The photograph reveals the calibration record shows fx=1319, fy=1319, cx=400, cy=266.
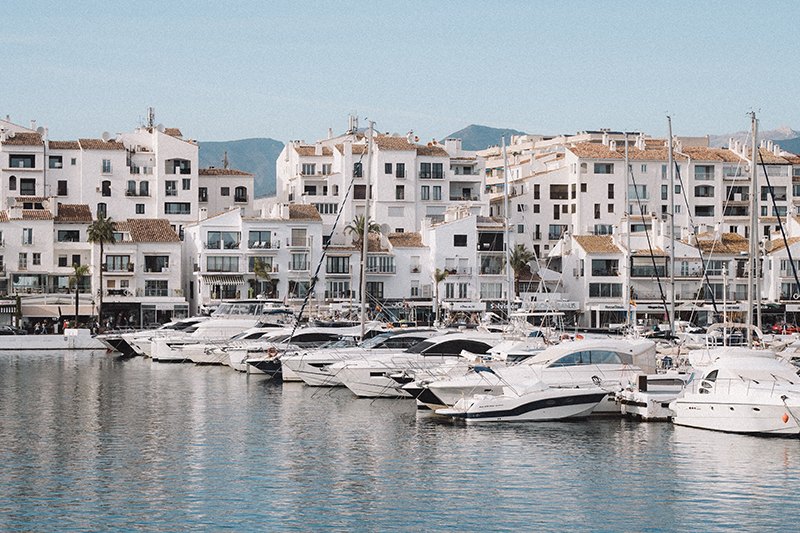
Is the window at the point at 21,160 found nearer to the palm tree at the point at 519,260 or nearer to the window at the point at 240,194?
the window at the point at 240,194

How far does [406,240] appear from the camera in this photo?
11331 cm

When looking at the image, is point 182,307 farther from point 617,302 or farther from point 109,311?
point 617,302

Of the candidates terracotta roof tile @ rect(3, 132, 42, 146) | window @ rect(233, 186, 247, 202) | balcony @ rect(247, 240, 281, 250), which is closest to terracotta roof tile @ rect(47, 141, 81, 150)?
terracotta roof tile @ rect(3, 132, 42, 146)

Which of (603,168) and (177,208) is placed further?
(603,168)

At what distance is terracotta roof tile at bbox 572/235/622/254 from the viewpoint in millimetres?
110250

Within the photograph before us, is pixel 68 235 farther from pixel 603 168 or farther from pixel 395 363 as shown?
pixel 395 363

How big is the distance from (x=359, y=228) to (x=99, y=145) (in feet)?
93.5

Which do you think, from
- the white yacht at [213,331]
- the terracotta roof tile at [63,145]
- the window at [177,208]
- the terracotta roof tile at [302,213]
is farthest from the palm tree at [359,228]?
the terracotta roof tile at [63,145]

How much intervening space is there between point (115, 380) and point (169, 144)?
61119 millimetres

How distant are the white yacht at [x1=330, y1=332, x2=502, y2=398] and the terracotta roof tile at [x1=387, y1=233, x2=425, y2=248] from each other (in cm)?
5524

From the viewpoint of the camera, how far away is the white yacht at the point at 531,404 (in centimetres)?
4547

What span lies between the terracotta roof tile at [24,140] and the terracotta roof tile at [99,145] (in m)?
3.99

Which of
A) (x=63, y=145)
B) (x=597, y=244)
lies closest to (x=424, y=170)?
(x=597, y=244)

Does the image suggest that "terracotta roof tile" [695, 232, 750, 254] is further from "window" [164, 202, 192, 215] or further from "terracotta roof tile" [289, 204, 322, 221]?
"window" [164, 202, 192, 215]
